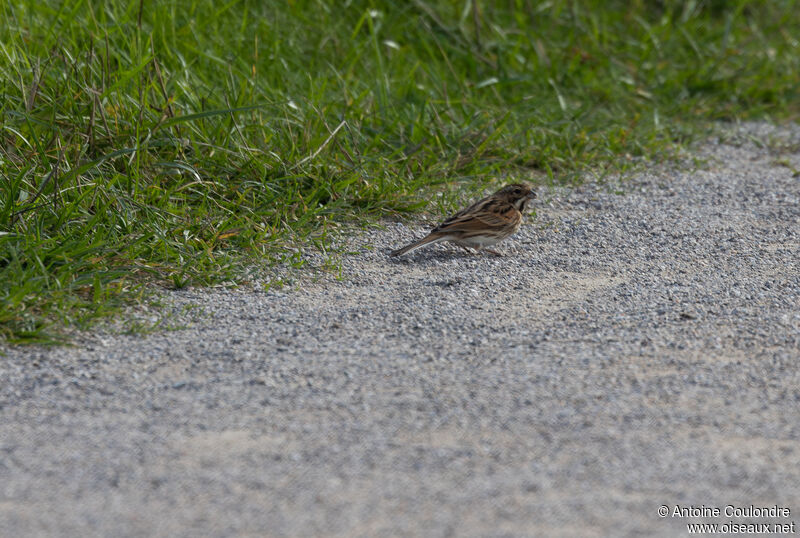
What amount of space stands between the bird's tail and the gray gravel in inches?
2.9

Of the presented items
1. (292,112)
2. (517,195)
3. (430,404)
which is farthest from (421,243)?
(430,404)

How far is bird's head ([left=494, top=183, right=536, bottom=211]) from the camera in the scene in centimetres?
663

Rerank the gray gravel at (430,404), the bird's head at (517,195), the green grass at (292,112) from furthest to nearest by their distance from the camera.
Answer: the bird's head at (517,195), the green grass at (292,112), the gray gravel at (430,404)

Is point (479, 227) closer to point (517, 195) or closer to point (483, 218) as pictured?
point (483, 218)

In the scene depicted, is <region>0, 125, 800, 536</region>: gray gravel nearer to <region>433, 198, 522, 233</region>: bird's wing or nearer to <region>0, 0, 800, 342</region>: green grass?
<region>433, 198, 522, 233</region>: bird's wing

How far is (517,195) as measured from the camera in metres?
6.69

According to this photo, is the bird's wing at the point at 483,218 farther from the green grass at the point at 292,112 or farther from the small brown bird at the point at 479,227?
the green grass at the point at 292,112

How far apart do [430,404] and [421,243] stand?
2161mm

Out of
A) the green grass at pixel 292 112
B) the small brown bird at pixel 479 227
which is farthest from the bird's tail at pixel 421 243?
the green grass at pixel 292 112

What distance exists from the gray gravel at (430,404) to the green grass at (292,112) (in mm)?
565

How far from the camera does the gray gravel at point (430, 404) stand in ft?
11.0

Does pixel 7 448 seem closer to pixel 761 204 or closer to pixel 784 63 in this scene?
pixel 761 204

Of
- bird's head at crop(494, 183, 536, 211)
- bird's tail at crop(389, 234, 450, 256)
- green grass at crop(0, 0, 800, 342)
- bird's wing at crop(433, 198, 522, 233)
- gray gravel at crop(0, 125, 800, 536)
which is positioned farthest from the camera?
bird's head at crop(494, 183, 536, 211)

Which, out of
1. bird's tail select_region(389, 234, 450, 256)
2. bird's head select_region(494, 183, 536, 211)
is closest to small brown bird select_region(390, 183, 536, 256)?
bird's tail select_region(389, 234, 450, 256)
